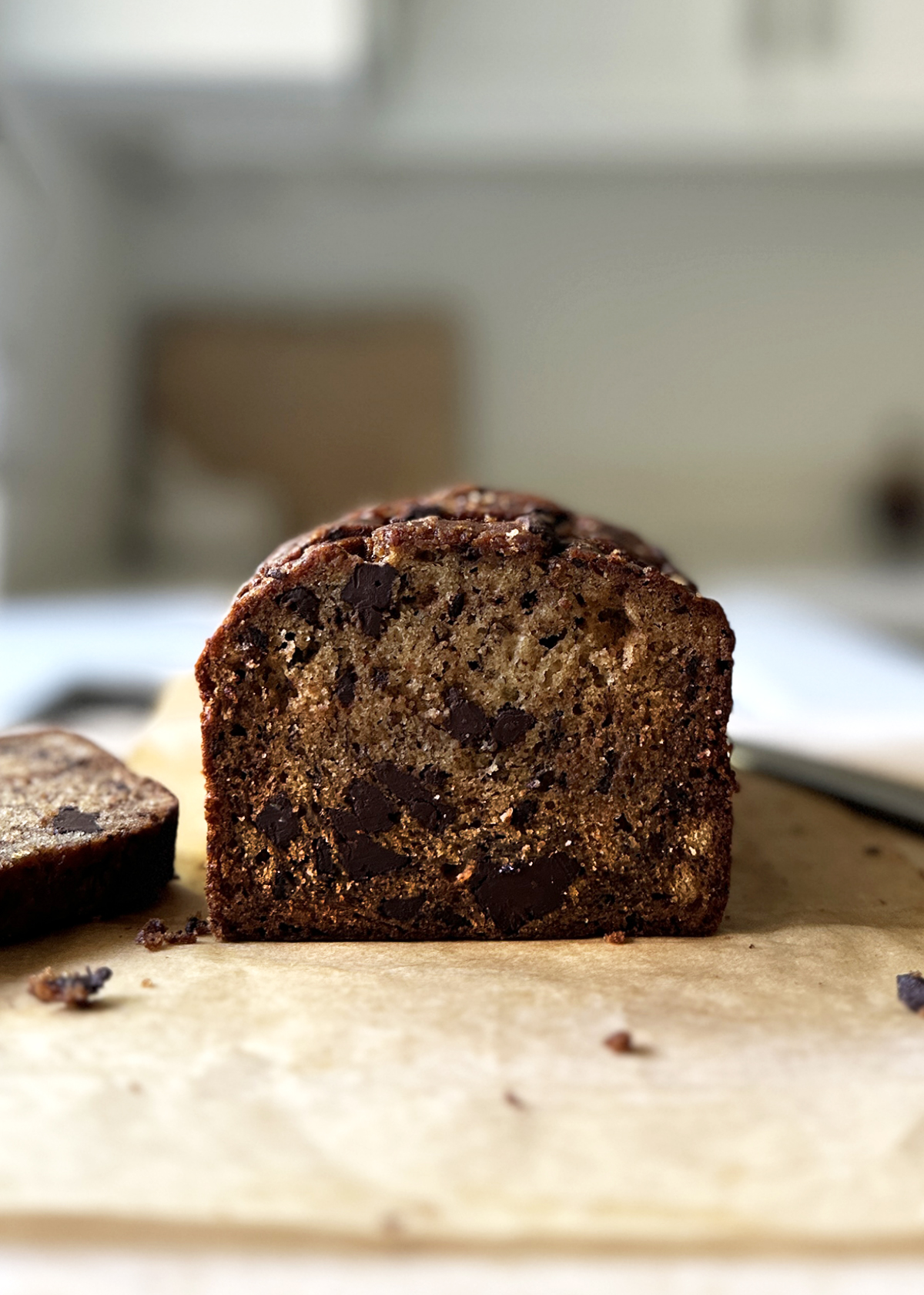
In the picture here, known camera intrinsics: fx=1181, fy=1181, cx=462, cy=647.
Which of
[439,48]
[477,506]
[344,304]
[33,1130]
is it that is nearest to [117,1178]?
[33,1130]

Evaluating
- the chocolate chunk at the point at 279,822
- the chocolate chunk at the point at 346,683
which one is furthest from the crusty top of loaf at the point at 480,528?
the chocolate chunk at the point at 279,822

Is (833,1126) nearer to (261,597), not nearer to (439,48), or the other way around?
(261,597)

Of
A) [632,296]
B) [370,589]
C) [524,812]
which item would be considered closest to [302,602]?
[370,589]

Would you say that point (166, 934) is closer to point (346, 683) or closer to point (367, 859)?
point (367, 859)

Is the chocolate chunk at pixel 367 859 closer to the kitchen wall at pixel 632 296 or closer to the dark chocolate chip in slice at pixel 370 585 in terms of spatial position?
the dark chocolate chip in slice at pixel 370 585

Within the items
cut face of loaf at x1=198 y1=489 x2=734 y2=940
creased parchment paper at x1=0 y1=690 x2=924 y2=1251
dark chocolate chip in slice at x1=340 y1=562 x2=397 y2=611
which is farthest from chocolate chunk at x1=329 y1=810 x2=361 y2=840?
dark chocolate chip in slice at x1=340 y1=562 x2=397 y2=611

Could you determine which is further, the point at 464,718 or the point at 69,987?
the point at 464,718

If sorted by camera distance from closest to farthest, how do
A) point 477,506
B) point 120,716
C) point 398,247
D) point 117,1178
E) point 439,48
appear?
point 117,1178 < point 477,506 < point 120,716 < point 439,48 < point 398,247
